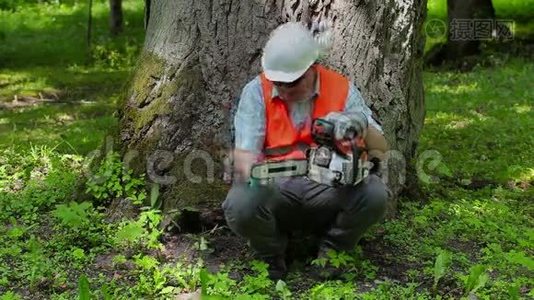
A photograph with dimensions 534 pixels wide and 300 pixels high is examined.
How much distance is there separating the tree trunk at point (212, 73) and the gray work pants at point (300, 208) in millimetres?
817

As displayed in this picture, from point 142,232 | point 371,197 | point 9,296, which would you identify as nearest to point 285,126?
point 371,197

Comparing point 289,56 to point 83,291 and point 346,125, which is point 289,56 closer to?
point 346,125

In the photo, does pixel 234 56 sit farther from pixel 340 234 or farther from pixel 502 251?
pixel 502 251

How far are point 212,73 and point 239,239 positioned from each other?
1.02 metres

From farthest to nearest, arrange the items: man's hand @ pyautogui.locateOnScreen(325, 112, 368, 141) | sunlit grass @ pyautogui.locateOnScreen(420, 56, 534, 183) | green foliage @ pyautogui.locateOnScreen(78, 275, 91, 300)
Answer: sunlit grass @ pyautogui.locateOnScreen(420, 56, 534, 183) → man's hand @ pyautogui.locateOnScreen(325, 112, 368, 141) → green foliage @ pyautogui.locateOnScreen(78, 275, 91, 300)

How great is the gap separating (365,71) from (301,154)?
1.07 metres

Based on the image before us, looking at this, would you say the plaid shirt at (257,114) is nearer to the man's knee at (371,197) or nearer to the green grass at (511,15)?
the man's knee at (371,197)

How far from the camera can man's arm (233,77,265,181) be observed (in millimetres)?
4203

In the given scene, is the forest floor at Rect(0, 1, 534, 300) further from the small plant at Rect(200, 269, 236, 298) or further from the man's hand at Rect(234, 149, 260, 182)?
the man's hand at Rect(234, 149, 260, 182)

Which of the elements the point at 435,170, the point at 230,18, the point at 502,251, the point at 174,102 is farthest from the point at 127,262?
the point at 435,170

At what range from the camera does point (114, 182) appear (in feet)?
17.3

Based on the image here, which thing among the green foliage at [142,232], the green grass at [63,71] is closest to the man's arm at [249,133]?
the green foliage at [142,232]

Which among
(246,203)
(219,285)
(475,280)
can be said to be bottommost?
(219,285)

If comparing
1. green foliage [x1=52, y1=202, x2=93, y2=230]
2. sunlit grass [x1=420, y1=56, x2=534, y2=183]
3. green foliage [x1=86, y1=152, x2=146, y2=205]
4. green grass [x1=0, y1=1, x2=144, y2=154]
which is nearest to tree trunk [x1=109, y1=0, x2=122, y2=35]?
green grass [x1=0, y1=1, x2=144, y2=154]
